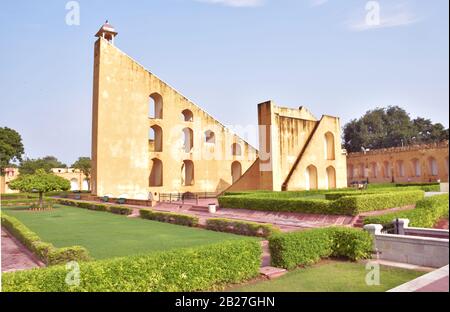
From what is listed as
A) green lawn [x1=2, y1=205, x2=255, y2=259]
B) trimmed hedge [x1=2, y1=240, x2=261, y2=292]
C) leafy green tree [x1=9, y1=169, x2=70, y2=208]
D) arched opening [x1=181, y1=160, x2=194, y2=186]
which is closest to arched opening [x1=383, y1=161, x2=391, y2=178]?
arched opening [x1=181, y1=160, x2=194, y2=186]

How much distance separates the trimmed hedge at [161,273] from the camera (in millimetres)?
5211

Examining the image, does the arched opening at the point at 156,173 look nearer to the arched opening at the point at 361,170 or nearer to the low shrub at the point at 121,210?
the low shrub at the point at 121,210

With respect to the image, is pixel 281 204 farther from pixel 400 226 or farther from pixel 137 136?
pixel 137 136

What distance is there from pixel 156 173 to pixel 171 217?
20440 mm

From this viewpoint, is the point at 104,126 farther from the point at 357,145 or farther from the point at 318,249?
the point at 357,145

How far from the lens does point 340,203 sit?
1458 cm

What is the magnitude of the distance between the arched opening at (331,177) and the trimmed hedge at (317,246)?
2220 centimetres

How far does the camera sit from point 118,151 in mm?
31969

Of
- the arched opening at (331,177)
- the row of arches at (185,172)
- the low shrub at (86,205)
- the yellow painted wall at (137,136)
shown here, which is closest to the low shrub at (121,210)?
the low shrub at (86,205)

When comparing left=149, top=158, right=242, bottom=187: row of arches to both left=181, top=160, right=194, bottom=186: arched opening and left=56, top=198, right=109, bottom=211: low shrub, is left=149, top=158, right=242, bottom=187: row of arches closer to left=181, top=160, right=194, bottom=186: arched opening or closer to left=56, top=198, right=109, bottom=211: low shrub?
left=181, top=160, right=194, bottom=186: arched opening

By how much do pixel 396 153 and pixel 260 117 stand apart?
3035 cm

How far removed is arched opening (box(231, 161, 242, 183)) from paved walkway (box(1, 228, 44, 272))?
27.9 meters

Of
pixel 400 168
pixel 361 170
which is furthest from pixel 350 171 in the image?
pixel 400 168
